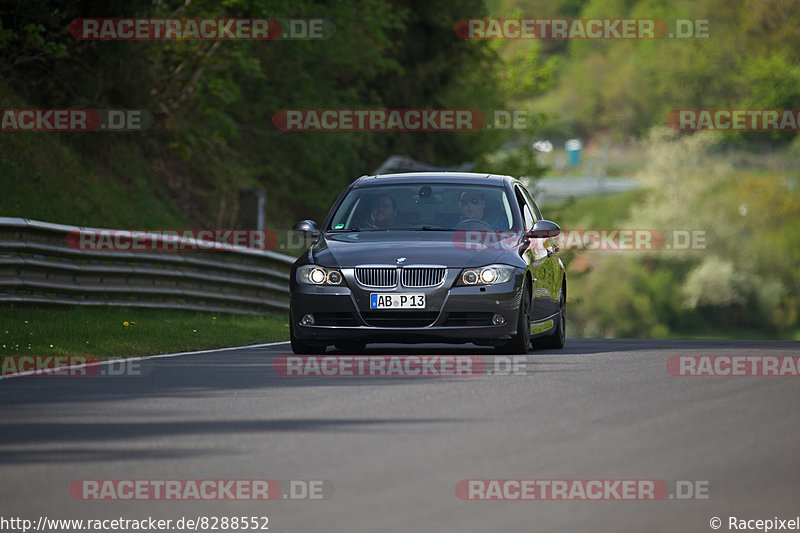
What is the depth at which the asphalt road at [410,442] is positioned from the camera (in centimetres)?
678

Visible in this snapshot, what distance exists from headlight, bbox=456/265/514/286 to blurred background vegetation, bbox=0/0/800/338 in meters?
11.5

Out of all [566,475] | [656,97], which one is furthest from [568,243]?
[656,97]

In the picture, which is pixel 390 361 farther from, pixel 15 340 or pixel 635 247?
pixel 635 247

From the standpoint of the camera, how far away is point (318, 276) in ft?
48.0

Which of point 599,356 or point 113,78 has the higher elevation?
point 113,78

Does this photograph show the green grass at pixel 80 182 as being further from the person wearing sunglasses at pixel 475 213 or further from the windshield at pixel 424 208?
the person wearing sunglasses at pixel 475 213

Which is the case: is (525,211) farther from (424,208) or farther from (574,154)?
(574,154)

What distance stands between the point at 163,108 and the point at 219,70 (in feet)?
6.26

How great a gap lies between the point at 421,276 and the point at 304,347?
136 centimetres

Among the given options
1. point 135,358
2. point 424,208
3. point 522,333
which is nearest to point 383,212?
point 424,208

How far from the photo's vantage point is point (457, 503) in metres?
6.92

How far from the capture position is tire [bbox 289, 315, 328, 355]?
1478 cm

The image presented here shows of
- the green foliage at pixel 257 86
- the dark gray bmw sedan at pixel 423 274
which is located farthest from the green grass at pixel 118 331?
the green foliage at pixel 257 86

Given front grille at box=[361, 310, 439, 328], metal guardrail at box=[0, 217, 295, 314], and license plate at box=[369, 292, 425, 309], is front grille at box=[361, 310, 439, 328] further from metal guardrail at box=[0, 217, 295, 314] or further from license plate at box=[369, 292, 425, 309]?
metal guardrail at box=[0, 217, 295, 314]
